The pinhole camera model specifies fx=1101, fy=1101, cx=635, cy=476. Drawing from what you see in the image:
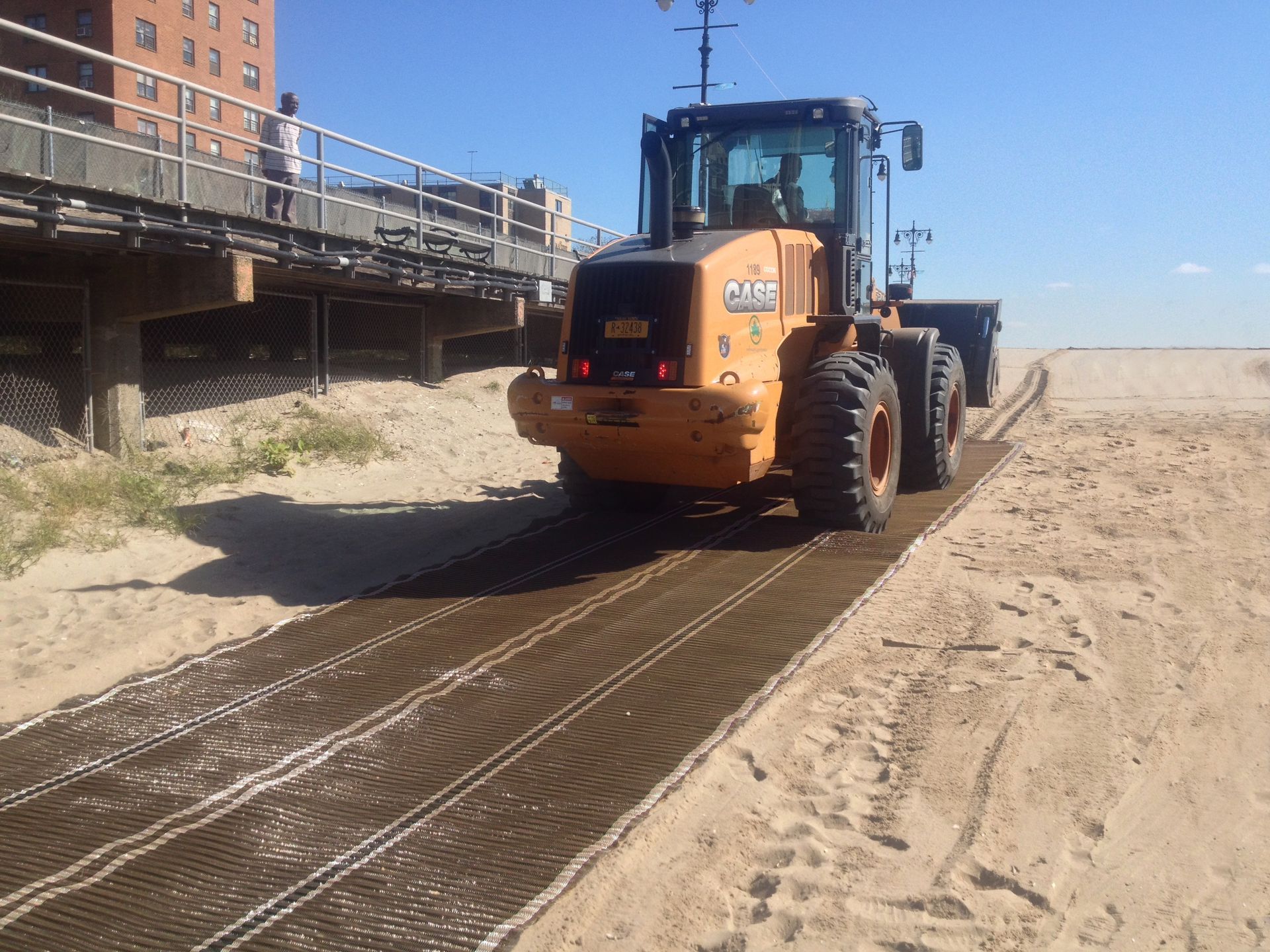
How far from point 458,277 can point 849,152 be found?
6.37 metres

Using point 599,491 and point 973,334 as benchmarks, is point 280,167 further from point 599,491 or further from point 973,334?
point 973,334

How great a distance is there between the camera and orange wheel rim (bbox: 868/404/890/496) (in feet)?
29.0

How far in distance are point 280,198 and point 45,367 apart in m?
2.87

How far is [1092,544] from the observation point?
8.42m

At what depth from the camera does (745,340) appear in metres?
7.95

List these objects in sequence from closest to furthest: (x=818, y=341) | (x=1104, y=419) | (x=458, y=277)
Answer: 1. (x=818, y=341)
2. (x=458, y=277)
3. (x=1104, y=419)

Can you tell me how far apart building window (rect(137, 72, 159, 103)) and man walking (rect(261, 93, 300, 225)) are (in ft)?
106

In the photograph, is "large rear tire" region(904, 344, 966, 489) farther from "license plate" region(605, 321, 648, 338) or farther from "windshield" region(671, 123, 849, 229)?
"license plate" region(605, 321, 648, 338)

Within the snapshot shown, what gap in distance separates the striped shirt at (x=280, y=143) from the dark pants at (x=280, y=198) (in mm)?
52

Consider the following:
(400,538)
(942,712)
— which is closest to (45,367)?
(400,538)

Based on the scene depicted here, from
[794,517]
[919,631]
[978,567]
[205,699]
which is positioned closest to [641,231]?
[794,517]

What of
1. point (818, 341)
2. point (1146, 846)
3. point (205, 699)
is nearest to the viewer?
point (1146, 846)

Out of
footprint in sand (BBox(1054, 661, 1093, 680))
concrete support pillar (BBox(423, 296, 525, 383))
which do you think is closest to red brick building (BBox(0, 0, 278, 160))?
concrete support pillar (BBox(423, 296, 525, 383))

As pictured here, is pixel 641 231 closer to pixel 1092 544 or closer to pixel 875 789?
pixel 1092 544
